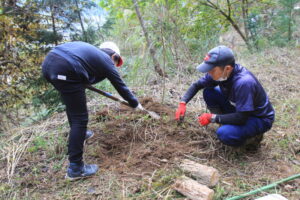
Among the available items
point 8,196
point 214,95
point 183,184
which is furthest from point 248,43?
point 8,196

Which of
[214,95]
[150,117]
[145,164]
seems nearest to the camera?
[145,164]

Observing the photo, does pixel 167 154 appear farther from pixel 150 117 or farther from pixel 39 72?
pixel 39 72

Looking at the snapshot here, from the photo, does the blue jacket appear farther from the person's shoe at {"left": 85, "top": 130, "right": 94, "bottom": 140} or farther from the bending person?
the person's shoe at {"left": 85, "top": 130, "right": 94, "bottom": 140}

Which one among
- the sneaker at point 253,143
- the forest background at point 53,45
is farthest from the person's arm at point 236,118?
the forest background at point 53,45

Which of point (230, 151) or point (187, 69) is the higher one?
point (187, 69)

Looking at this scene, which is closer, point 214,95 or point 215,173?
point 215,173

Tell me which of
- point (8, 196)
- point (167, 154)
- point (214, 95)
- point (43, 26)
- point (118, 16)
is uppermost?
point (118, 16)

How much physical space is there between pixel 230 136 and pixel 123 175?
1.06m

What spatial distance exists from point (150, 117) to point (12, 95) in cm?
328

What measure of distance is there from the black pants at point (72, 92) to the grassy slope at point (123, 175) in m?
0.34

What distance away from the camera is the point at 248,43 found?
668cm

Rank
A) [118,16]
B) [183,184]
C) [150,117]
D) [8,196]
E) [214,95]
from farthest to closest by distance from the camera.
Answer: [118,16] < [150,117] < [214,95] < [8,196] < [183,184]

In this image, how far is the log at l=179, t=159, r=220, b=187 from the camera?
5.63 feet

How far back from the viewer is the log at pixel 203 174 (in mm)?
1717
